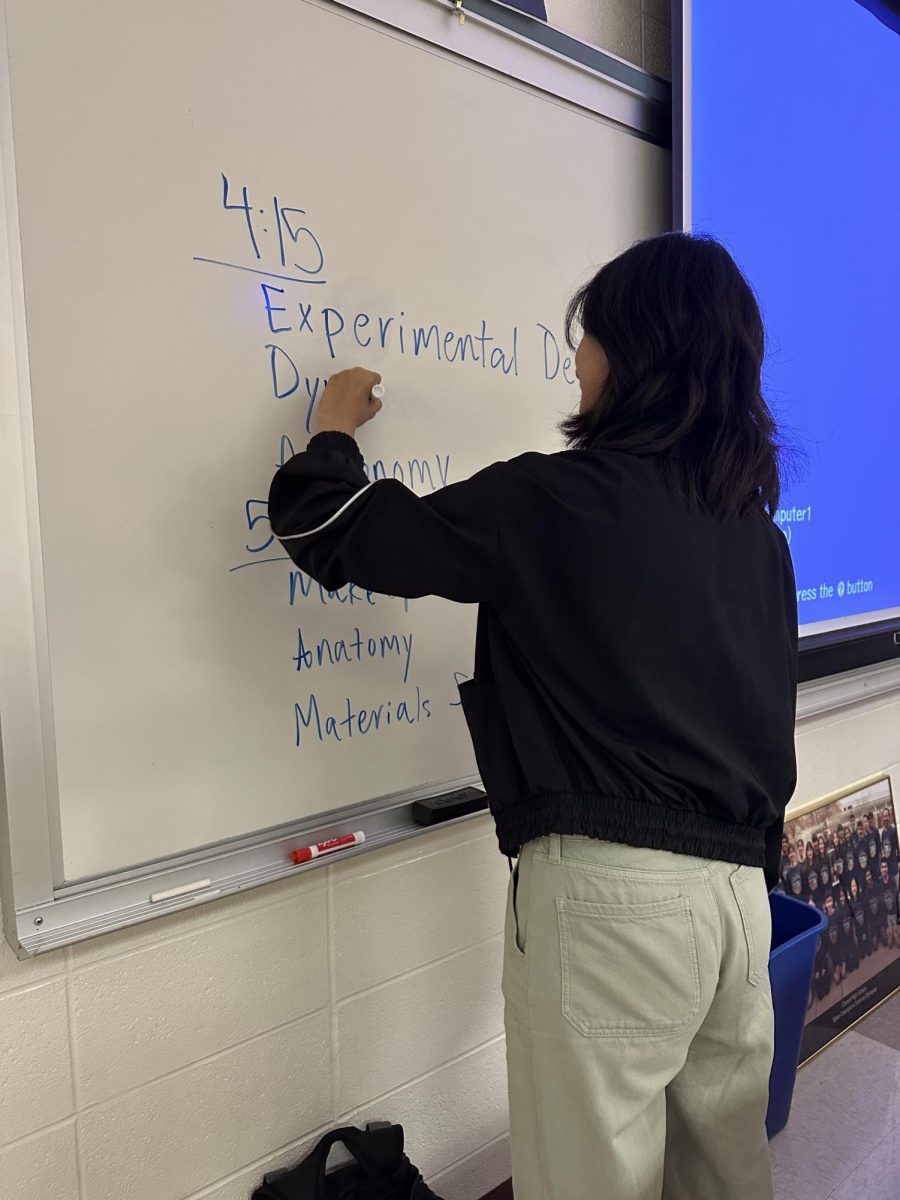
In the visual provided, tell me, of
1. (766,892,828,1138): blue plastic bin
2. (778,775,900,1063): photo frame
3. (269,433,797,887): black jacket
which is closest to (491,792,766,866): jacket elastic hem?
(269,433,797,887): black jacket

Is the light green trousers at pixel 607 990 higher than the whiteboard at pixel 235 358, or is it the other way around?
the whiteboard at pixel 235 358

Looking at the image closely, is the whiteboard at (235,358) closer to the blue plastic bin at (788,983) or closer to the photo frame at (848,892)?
the blue plastic bin at (788,983)

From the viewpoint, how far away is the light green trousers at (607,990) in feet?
3.08

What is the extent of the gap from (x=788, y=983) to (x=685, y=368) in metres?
1.18

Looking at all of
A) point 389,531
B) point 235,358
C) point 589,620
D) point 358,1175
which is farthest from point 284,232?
point 358,1175

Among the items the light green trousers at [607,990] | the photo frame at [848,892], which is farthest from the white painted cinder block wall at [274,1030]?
the photo frame at [848,892]

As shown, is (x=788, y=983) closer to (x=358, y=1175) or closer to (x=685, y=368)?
(x=358, y=1175)

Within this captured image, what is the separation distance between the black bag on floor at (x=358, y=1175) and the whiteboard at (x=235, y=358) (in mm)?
476

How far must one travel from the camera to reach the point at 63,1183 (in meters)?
0.98

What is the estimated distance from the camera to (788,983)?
1.56 m

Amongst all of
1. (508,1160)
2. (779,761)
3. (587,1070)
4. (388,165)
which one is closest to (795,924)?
(508,1160)

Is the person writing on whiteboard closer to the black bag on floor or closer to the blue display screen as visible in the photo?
the black bag on floor

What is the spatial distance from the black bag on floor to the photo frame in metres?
1.07

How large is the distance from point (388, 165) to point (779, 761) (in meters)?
0.90
